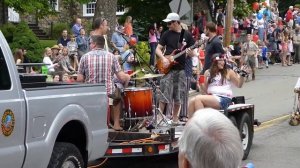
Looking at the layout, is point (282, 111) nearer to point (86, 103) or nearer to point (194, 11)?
point (86, 103)

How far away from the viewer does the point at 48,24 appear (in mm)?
35312

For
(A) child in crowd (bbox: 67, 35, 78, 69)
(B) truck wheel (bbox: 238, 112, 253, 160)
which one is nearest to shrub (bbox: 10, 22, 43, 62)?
(A) child in crowd (bbox: 67, 35, 78, 69)

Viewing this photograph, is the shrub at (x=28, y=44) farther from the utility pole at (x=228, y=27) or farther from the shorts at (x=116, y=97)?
the shorts at (x=116, y=97)

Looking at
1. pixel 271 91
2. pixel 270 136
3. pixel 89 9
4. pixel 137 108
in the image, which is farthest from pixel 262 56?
pixel 137 108

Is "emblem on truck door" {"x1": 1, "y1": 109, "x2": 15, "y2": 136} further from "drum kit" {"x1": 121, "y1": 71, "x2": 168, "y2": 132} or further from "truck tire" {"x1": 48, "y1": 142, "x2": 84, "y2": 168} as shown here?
"drum kit" {"x1": 121, "y1": 71, "x2": 168, "y2": 132}

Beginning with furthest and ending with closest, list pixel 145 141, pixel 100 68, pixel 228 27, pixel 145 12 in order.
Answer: pixel 145 12 → pixel 228 27 → pixel 100 68 → pixel 145 141

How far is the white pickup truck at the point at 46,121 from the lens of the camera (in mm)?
5737

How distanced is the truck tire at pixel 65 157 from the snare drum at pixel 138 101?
85.1 inches

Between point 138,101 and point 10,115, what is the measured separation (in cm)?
351

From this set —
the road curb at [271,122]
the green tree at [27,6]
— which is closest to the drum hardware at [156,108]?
the road curb at [271,122]

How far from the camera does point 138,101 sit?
905 cm

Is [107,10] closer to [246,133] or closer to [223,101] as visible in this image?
[246,133]

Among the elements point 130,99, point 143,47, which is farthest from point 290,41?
point 130,99

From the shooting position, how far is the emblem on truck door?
18.4 ft
